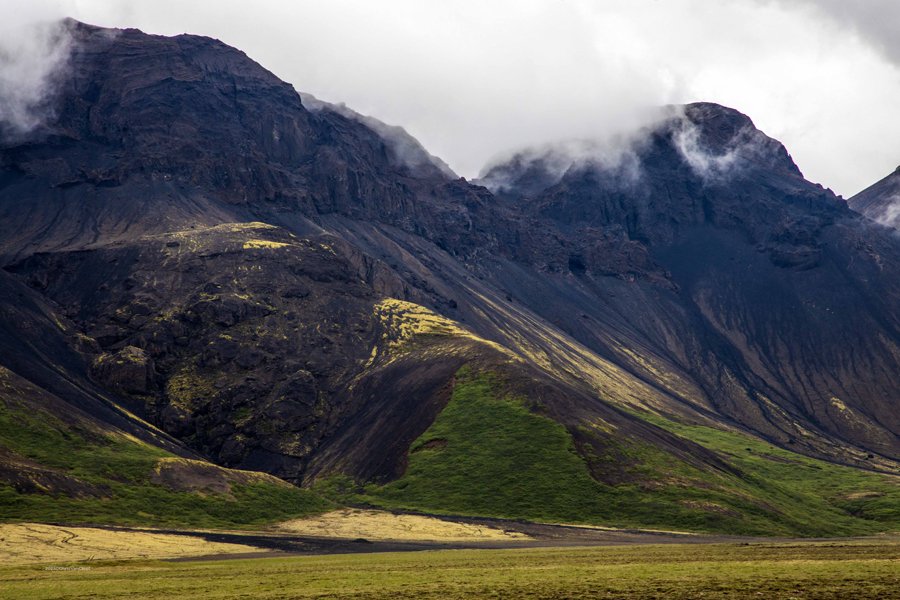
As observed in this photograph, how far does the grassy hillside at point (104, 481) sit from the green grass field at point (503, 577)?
173 feet

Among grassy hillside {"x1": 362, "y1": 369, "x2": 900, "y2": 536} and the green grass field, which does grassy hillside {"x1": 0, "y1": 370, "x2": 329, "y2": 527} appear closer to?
grassy hillside {"x1": 362, "y1": 369, "x2": 900, "y2": 536}

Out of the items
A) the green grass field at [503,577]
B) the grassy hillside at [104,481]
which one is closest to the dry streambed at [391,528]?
the grassy hillside at [104,481]

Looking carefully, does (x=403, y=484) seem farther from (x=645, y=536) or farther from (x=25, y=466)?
(x=25, y=466)

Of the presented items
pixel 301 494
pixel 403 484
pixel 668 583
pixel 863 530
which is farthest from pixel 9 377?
pixel 863 530

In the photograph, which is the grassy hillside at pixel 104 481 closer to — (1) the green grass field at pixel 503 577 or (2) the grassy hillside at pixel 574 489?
(2) the grassy hillside at pixel 574 489

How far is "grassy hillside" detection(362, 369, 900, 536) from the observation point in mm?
158250

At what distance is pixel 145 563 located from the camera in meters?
88.1

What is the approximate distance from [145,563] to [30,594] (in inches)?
1241

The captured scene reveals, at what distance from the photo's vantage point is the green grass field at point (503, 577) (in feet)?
172

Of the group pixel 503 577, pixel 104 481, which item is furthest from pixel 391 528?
pixel 503 577

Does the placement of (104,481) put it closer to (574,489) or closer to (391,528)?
(391,528)

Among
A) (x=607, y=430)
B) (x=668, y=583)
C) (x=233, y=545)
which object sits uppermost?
(x=607, y=430)

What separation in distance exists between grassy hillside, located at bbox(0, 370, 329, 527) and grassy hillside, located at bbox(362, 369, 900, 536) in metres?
27.1

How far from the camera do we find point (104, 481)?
148750 mm
